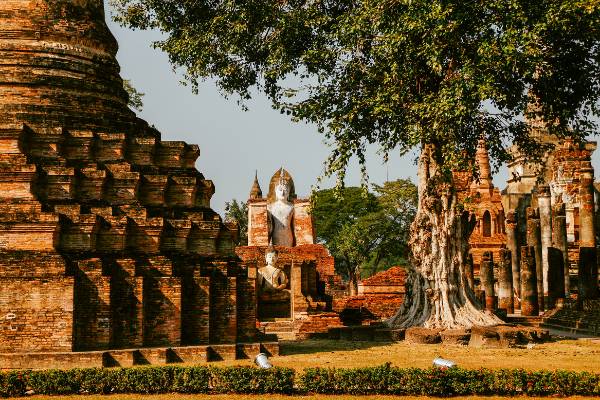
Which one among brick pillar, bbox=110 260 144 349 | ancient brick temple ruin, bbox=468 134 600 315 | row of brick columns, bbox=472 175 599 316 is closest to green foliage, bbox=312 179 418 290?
ancient brick temple ruin, bbox=468 134 600 315

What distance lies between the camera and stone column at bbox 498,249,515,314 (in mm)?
28938

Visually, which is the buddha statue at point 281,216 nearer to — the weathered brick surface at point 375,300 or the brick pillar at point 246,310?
the weathered brick surface at point 375,300

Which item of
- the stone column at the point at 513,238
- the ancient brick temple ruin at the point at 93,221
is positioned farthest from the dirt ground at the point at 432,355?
the stone column at the point at 513,238

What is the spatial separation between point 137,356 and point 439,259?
785 cm

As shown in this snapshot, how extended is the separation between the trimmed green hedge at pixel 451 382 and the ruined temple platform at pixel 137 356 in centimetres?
378

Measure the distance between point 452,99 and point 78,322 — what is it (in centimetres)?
774

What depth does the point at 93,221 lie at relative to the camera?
1473cm

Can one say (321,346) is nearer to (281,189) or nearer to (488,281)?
(488,281)

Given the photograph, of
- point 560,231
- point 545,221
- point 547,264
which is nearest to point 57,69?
point 560,231

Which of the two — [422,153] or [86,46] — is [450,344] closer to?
[422,153]

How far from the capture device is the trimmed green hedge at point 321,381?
10953 millimetres

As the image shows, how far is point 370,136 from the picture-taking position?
1931 cm

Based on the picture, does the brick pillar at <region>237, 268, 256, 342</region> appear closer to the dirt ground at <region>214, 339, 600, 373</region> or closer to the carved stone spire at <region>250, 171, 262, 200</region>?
the dirt ground at <region>214, 339, 600, 373</region>

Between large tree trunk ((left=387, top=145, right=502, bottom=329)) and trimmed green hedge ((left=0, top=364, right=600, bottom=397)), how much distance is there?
25.4ft
